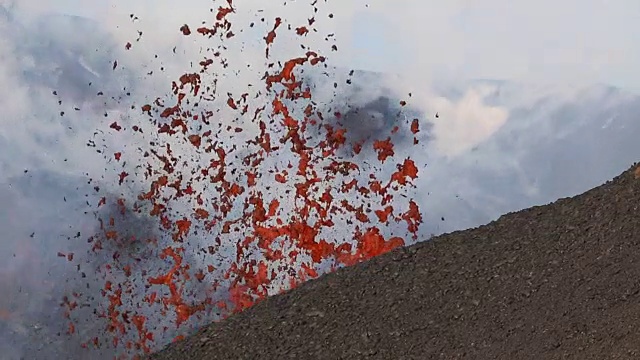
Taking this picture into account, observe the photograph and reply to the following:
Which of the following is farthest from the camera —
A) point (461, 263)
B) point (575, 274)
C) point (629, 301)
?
point (461, 263)

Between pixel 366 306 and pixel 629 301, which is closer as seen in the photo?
pixel 629 301

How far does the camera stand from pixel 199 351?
8.27m

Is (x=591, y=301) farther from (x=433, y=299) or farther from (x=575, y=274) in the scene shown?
(x=433, y=299)

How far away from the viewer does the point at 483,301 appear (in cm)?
→ 784

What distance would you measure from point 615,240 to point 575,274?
0.65m

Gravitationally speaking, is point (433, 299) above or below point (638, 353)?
above

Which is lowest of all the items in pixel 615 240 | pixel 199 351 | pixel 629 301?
pixel 629 301

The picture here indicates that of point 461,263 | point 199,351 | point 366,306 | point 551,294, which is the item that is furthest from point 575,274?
point 199,351

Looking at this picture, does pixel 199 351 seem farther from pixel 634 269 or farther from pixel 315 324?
pixel 634 269

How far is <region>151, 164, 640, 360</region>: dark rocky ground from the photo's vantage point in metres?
7.22

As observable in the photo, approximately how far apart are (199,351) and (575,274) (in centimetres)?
346

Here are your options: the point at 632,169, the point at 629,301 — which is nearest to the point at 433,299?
the point at 629,301

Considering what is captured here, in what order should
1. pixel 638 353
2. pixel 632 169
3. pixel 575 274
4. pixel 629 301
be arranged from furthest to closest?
pixel 632 169 < pixel 575 274 < pixel 629 301 < pixel 638 353

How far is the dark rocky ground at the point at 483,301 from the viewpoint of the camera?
722 centimetres
